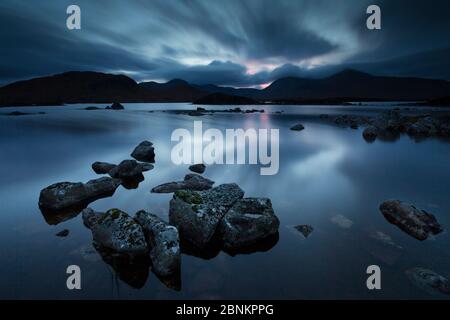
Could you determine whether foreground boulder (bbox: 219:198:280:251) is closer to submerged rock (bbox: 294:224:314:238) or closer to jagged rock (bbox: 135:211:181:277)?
submerged rock (bbox: 294:224:314:238)

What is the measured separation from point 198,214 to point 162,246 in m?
1.33

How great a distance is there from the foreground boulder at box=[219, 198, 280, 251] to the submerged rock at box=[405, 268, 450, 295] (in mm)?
3330

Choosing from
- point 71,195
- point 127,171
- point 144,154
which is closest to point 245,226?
point 71,195

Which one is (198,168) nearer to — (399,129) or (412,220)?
(412,220)

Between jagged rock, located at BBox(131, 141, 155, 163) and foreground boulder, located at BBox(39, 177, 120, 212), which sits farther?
jagged rock, located at BBox(131, 141, 155, 163)

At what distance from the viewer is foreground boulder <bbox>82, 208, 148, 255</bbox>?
5.71 meters

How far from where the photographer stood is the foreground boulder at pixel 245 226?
20.8 ft

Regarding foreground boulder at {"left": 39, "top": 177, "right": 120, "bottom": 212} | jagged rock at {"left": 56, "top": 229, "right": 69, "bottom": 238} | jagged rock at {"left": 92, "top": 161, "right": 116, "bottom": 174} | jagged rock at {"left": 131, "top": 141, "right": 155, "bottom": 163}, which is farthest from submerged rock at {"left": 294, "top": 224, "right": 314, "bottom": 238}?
jagged rock at {"left": 131, "top": 141, "right": 155, "bottom": 163}

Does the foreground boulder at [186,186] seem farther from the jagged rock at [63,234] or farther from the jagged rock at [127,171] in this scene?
the jagged rock at [63,234]

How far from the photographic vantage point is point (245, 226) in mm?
6492

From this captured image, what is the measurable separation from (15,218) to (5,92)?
25353cm

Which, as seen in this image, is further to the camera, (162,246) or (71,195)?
(71,195)
